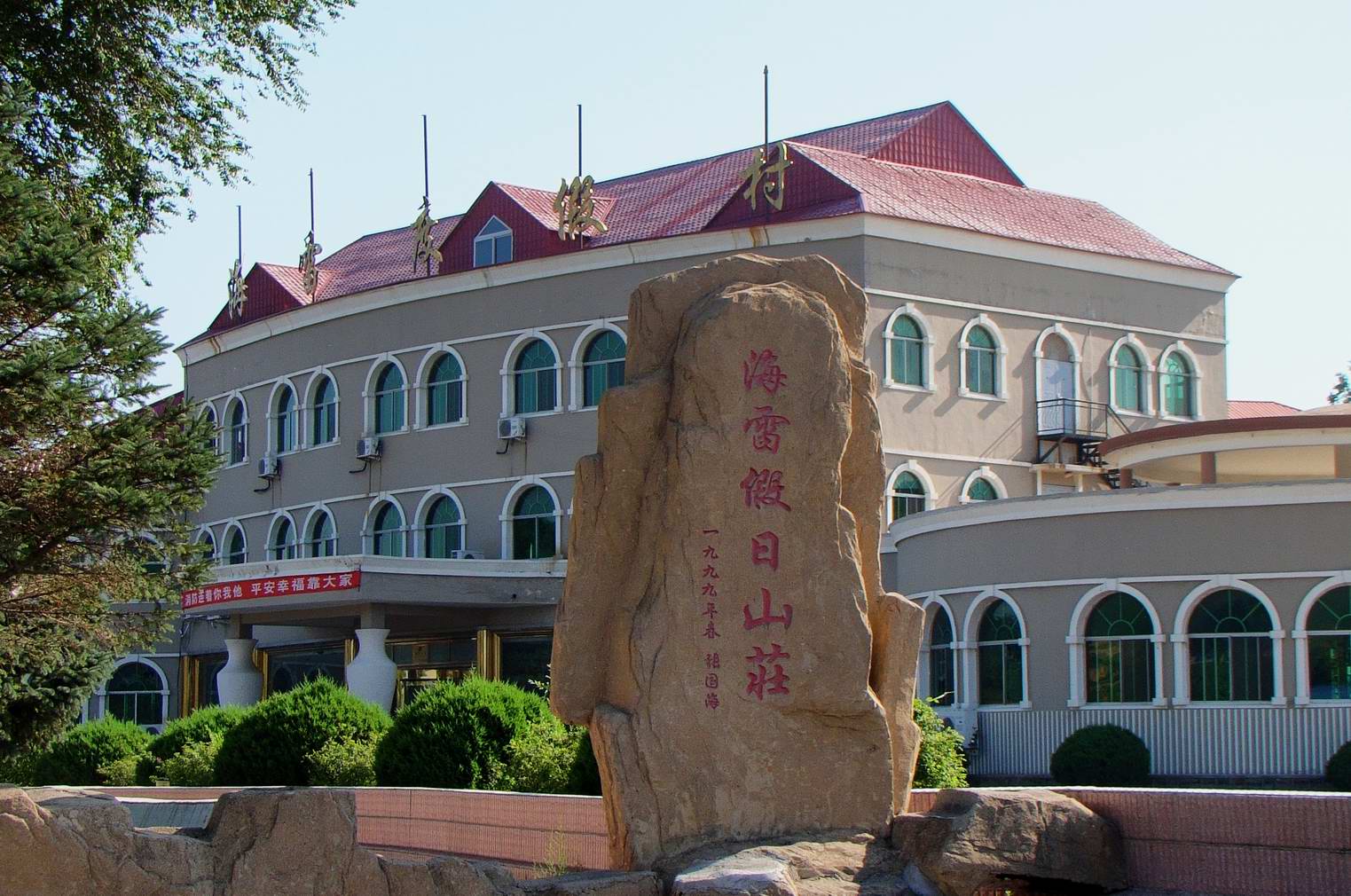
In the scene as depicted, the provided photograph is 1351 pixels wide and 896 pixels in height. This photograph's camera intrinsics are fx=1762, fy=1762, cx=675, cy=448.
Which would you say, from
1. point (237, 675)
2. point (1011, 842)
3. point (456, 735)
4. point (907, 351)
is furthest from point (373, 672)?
point (1011, 842)

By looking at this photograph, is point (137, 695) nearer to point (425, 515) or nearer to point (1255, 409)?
point (425, 515)

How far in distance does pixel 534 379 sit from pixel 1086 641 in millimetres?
13096

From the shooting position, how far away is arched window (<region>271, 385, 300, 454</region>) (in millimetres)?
36781

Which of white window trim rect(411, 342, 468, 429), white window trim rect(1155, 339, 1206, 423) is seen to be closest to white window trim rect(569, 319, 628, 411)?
white window trim rect(411, 342, 468, 429)

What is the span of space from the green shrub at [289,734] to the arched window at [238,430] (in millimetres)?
18228

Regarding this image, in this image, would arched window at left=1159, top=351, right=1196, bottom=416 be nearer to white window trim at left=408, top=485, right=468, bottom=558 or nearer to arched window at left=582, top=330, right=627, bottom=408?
arched window at left=582, top=330, right=627, bottom=408

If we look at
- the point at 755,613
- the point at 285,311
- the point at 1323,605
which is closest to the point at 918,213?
the point at 1323,605

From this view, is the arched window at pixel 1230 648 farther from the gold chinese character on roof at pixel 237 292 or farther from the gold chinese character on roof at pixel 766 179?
the gold chinese character on roof at pixel 237 292

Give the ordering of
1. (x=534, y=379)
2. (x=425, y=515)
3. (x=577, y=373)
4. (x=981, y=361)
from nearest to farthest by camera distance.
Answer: (x=981, y=361) → (x=577, y=373) → (x=534, y=379) → (x=425, y=515)

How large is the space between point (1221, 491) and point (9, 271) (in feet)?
46.2

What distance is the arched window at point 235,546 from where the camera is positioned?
3834 centimetres

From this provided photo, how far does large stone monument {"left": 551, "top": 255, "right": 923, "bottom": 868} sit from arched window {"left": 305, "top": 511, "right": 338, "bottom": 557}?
26.5 m

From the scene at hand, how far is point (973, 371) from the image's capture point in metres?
30.9

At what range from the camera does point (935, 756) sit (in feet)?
48.0
